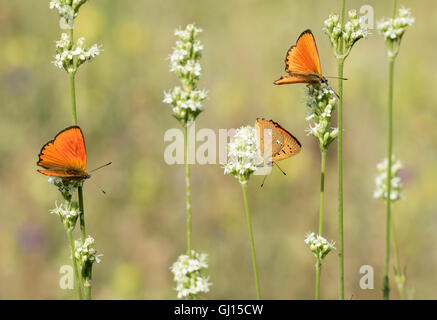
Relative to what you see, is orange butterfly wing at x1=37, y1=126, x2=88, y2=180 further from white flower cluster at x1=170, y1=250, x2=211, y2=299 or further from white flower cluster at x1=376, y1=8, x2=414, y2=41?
white flower cluster at x1=376, y1=8, x2=414, y2=41

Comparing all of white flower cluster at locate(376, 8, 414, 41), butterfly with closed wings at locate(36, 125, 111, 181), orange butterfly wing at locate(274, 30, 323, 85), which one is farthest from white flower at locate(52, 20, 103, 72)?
white flower cluster at locate(376, 8, 414, 41)

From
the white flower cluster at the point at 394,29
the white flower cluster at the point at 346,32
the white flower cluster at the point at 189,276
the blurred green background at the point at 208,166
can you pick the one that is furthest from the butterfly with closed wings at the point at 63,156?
the blurred green background at the point at 208,166

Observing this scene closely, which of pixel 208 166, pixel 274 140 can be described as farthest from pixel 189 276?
pixel 208 166

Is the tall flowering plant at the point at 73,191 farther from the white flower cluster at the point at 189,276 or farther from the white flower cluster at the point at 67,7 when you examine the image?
the white flower cluster at the point at 189,276

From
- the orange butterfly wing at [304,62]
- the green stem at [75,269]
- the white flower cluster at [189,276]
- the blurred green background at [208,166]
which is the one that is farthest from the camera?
the blurred green background at [208,166]

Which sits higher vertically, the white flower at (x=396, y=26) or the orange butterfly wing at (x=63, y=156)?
the white flower at (x=396, y=26)

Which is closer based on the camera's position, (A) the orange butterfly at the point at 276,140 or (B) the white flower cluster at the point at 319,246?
(B) the white flower cluster at the point at 319,246
